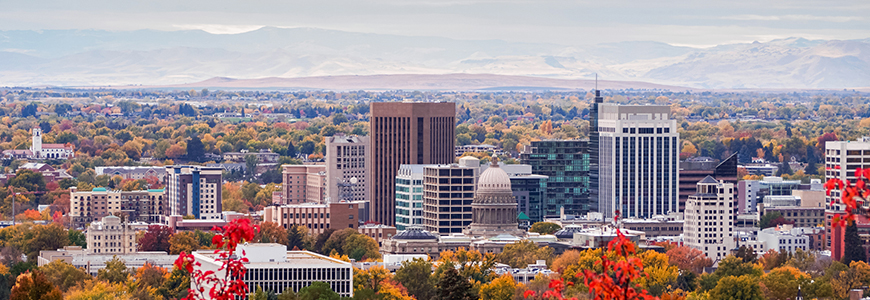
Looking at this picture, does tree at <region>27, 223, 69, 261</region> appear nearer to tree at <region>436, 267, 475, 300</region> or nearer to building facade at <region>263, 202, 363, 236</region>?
building facade at <region>263, 202, 363, 236</region>

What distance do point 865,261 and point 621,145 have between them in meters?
58.2

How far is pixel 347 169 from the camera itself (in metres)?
194

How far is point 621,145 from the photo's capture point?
624ft

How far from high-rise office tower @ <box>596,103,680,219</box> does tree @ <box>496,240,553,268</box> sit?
52.0m

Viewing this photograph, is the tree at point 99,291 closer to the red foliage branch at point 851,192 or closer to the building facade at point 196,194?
the red foliage branch at point 851,192

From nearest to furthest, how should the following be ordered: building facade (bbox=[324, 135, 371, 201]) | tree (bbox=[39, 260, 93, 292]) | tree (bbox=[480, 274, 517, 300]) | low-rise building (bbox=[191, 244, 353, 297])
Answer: low-rise building (bbox=[191, 244, 353, 297]) → tree (bbox=[480, 274, 517, 300]) → tree (bbox=[39, 260, 93, 292]) → building facade (bbox=[324, 135, 371, 201])

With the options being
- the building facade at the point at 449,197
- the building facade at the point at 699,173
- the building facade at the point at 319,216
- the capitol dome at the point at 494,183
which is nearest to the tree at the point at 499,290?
the capitol dome at the point at 494,183

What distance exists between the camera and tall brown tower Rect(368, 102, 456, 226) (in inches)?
6890

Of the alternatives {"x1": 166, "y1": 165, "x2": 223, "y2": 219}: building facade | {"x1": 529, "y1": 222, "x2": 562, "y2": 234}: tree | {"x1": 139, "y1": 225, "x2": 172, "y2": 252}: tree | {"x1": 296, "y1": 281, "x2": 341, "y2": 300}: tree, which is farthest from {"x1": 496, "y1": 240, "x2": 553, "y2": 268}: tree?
{"x1": 166, "y1": 165, "x2": 223, "y2": 219}: building facade

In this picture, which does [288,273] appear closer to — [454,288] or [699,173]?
[454,288]

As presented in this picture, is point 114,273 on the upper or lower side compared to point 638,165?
lower

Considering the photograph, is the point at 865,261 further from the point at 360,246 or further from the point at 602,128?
the point at 602,128

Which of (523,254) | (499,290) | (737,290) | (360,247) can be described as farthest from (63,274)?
(737,290)

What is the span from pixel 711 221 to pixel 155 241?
4194 centimetres
